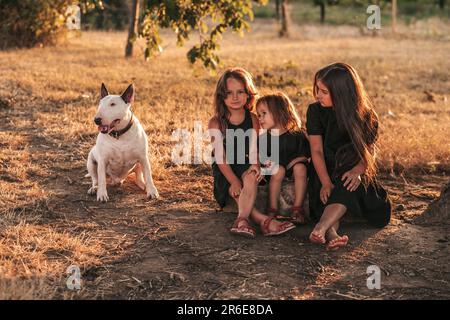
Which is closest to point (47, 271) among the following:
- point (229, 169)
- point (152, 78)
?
point (229, 169)

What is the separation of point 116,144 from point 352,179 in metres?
2.08

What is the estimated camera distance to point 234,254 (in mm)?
4758

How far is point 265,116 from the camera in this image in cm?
548

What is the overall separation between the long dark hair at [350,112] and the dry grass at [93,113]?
1.41 m

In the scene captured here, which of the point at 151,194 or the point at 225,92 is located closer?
the point at 225,92

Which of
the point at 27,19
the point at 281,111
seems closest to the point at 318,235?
the point at 281,111

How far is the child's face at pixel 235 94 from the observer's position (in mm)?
5500

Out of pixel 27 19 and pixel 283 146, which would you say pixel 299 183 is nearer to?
pixel 283 146

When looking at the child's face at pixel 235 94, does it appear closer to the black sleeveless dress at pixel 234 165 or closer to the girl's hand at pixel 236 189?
the black sleeveless dress at pixel 234 165

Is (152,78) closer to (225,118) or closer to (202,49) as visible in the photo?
(202,49)

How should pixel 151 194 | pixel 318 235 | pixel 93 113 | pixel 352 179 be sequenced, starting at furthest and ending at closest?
pixel 93 113 < pixel 151 194 < pixel 352 179 < pixel 318 235

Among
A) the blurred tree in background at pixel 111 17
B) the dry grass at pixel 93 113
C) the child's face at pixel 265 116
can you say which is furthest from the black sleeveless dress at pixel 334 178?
the blurred tree in background at pixel 111 17

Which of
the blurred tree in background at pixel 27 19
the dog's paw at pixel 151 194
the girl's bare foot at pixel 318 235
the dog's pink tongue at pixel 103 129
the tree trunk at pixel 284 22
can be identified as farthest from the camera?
the tree trunk at pixel 284 22
